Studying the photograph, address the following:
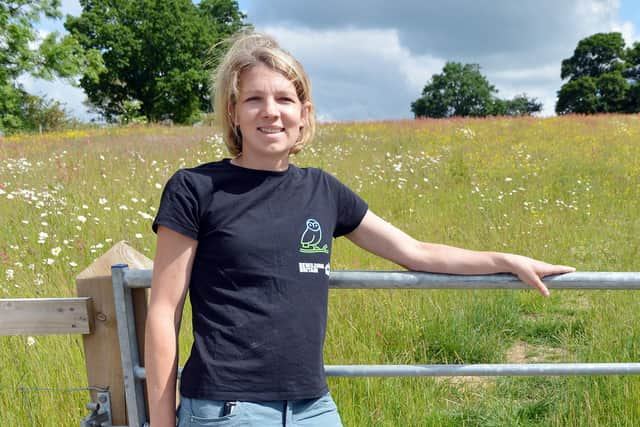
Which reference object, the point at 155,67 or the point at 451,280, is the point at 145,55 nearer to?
the point at 155,67

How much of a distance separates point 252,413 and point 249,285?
0.34 m

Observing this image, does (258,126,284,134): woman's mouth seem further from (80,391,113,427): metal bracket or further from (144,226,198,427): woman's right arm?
(80,391,113,427): metal bracket

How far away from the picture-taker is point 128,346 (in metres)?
1.71

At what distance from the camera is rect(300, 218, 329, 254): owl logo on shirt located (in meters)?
1.54

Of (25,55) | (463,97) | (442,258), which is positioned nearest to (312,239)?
(442,258)

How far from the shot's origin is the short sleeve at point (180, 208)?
144cm

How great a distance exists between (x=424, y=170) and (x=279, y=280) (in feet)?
25.8

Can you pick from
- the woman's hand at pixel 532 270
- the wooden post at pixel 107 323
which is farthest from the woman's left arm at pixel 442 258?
the wooden post at pixel 107 323

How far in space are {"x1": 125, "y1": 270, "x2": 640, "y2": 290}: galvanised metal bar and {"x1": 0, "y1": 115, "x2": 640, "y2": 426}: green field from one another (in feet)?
3.95

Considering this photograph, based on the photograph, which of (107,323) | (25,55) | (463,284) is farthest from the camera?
(25,55)

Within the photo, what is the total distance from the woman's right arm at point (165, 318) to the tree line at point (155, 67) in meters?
0.71

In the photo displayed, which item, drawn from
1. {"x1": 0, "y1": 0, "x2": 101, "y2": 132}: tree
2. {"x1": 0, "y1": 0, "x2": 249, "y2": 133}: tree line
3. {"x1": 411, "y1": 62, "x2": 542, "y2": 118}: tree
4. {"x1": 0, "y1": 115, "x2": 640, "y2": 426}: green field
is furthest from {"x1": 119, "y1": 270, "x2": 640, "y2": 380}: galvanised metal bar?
{"x1": 411, "y1": 62, "x2": 542, "y2": 118}: tree

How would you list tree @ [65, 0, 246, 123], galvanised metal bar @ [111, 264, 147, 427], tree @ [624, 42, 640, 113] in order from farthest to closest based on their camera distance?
tree @ [624, 42, 640, 113] < tree @ [65, 0, 246, 123] < galvanised metal bar @ [111, 264, 147, 427]

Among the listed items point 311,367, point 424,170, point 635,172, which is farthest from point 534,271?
point 635,172
